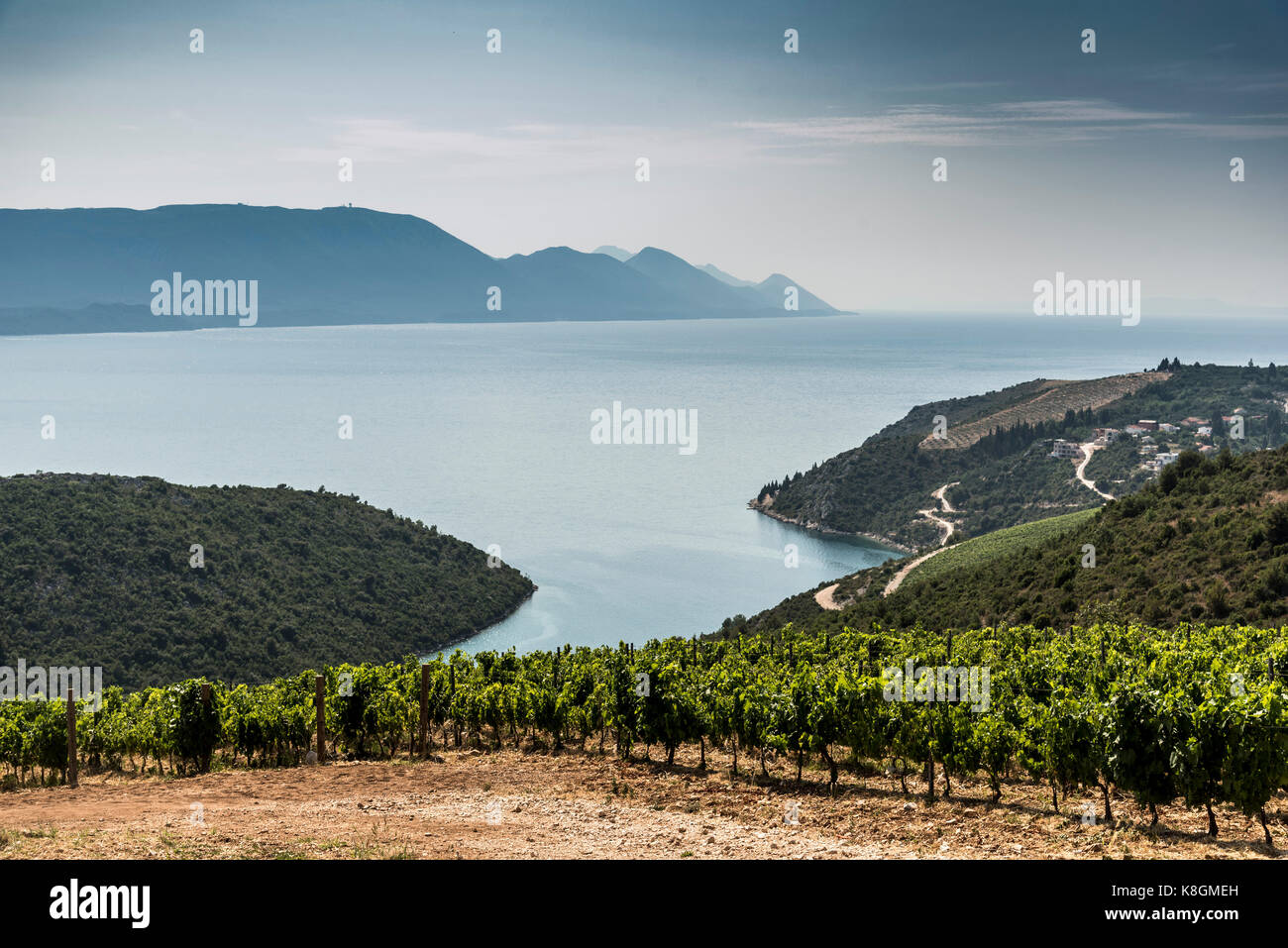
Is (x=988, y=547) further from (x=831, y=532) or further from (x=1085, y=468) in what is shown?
(x=831, y=532)

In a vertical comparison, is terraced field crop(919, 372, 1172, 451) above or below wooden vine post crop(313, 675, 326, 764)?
above

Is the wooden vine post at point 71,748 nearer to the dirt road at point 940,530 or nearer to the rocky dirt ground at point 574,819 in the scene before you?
the rocky dirt ground at point 574,819

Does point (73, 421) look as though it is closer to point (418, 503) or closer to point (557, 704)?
point (418, 503)

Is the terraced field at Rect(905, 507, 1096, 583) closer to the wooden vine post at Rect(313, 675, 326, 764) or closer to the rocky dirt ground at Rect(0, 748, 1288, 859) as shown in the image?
the rocky dirt ground at Rect(0, 748, 1288, 859)

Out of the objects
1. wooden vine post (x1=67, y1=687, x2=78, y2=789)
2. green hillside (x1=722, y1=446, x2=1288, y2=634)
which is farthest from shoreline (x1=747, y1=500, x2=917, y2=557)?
wooden vine post (x1=67, y1=687, x2=78, y2=789)

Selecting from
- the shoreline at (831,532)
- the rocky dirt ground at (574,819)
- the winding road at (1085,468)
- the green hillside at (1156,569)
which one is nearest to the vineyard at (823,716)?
the rocky dirt ground at (574,819)

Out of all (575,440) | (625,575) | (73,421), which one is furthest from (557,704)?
(73,421)
